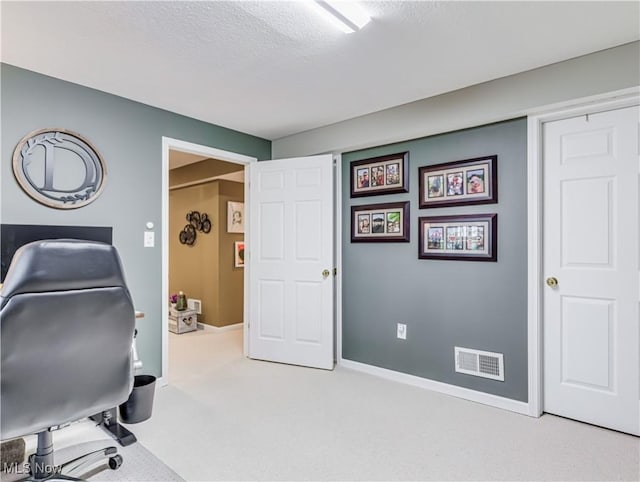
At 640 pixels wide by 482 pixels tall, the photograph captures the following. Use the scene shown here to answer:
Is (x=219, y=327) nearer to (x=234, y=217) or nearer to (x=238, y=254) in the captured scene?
(x=238, y=254)

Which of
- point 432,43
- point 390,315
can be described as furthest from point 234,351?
point 432,43

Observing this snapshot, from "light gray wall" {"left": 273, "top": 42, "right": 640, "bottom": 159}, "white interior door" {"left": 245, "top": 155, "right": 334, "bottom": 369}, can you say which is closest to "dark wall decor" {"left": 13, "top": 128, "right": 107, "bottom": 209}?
"white interior door" {"left": 245, "top": 155, "right": 334, "bottom": 369}

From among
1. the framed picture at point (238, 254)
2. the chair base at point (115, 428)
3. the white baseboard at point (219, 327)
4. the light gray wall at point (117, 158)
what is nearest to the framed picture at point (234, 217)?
the framed picture at point (238, 254)

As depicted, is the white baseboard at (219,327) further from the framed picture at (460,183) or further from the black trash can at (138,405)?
the framed picture at (460,183)

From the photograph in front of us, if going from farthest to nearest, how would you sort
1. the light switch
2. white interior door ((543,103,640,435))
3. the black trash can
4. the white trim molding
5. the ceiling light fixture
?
the light switch < the white trim molding < the black trash can < white interior door ((543,103,640,435)) < the ceiling light fixture

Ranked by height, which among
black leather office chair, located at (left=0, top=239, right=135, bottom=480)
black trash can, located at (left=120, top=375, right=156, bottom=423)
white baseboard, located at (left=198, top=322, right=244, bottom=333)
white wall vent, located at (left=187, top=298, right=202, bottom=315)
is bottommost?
white baseboard, located at (left=198, top=322, right=244, bottom=333)

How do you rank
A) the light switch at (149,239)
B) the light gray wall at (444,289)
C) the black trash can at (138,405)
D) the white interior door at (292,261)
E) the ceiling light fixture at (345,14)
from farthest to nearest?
the white interior door at (292,261)
the light switch at (149,239)
the light gray wall at (444,289)
the black trash can at (138,405)
the ceiling light fixture at (345,14)

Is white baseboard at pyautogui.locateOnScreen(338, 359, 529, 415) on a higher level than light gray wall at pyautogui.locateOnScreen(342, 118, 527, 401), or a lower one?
lower

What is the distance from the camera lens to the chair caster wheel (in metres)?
1.91

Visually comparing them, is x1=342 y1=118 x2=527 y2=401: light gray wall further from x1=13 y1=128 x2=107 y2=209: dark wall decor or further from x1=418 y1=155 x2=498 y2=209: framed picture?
x1=13 y1=128 x2=107 y2=209: dark wall decor

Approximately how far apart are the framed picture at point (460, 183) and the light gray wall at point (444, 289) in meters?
0.05

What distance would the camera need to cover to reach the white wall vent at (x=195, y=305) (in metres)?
5.41

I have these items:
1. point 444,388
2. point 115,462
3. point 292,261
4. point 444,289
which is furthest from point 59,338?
point 444,388

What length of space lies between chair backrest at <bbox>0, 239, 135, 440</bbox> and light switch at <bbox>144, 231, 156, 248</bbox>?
4.82ft
